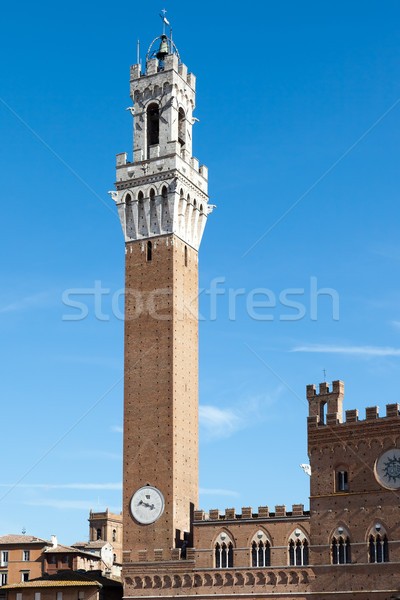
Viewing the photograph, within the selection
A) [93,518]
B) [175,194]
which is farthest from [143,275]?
[93,518]

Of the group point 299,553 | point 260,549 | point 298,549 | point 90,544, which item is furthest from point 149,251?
point 90,544

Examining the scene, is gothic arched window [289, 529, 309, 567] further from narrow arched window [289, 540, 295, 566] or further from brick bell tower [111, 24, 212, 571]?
brick bell tower [111, 24, 212, 571]

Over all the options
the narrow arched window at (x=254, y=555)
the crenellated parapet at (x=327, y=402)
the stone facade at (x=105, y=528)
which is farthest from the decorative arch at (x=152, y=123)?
the stone facade at (x=105, y=528)

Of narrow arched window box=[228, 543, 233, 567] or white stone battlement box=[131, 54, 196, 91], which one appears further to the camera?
white stone battlement box=[131, 54, 196, 91]

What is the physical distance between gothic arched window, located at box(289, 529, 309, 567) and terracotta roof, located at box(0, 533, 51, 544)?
23948 millimetres

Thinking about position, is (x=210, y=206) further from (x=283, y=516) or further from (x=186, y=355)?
(x=283, y=516)

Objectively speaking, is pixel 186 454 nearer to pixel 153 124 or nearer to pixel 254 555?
pixel 254 555

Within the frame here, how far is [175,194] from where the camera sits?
59.0 m

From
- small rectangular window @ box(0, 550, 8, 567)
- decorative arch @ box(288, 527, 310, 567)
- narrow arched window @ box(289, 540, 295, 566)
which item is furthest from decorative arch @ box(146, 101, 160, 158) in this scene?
small rectangular window @ box(0, 550, 8, 567)

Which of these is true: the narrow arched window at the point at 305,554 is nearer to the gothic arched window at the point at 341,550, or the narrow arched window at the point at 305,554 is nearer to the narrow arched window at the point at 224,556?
the gothic arched window at the point at 341,550

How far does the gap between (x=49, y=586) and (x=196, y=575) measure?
11.1m

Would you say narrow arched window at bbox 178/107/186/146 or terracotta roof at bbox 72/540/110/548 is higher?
narrow arched window at bbox 178/107/186/146

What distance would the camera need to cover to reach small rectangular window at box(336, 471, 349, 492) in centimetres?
4994

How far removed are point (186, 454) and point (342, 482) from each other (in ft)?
34.7
